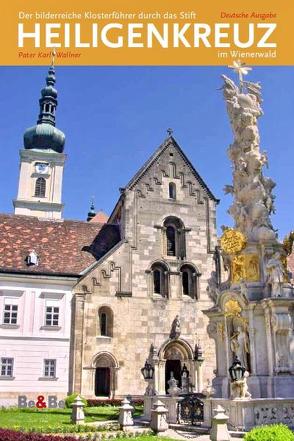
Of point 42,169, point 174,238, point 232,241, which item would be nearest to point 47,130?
point 42,169

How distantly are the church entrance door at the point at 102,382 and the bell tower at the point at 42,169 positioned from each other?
3457 cm

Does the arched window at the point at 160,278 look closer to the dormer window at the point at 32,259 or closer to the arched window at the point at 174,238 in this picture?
the arched window at the point at 174,238

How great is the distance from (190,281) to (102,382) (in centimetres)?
1014

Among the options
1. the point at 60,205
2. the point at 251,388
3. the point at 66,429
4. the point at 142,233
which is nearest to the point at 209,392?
the point at 251,388

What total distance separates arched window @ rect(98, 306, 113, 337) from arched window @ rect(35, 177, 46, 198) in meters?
36.8

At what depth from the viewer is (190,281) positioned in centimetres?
3700

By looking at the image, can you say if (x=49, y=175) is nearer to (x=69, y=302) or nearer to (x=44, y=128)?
(x=44, y=128)

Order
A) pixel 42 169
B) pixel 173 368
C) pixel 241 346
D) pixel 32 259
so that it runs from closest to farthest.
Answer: pixel 241 346 → pixel 32 259 → pixel 173 368 → pixel 42 169

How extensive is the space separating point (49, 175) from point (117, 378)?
4223 cm

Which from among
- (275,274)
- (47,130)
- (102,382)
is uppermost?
(47,130)

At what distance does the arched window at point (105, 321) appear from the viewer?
3369cm

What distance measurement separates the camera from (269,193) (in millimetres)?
18984

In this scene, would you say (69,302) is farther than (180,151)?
No

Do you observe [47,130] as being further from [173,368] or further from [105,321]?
[173,368]
